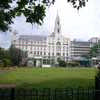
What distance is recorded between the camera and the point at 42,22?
7023mm

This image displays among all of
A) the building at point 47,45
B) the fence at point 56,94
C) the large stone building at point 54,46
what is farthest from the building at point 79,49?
the fence at point 56,94

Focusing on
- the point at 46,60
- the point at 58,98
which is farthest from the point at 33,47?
the point at 58,98

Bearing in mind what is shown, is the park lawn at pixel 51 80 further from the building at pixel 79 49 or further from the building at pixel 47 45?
the building at pixel 79 49

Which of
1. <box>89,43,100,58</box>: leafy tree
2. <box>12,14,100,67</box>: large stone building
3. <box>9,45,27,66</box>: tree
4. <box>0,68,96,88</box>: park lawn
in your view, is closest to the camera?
<box>0,68,96,88</box>: park lawn

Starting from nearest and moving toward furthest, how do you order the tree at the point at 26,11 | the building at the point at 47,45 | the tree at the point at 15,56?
the tree at the point at 26,11
the tree at the point at 15,56
the building at the point at 47,45

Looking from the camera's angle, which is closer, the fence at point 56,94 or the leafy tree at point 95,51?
the fence at point 56,94

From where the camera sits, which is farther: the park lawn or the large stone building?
the large stone building

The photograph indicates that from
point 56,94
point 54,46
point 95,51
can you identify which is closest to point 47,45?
point 54,46

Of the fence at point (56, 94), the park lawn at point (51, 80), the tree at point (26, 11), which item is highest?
the tree at point (26, 11)

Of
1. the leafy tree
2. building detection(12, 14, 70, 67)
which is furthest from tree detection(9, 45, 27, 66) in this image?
the leafy tree

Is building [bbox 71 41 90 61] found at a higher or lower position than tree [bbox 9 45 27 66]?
higher

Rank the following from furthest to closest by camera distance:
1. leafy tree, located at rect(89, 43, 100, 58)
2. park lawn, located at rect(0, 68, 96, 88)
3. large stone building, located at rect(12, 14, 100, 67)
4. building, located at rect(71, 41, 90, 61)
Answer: building, located at rect(71, 41, 90, 61)
large stone building, located at rect(12, 14, 100, 67)
leafy tree, located at rect(89, 43, 100, 58)
park lawn, located at rect(0, 68, 96, 88)

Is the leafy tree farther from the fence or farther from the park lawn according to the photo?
the fence

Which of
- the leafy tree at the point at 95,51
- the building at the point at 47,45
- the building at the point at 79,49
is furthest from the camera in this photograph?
the building at the point at 79,49
